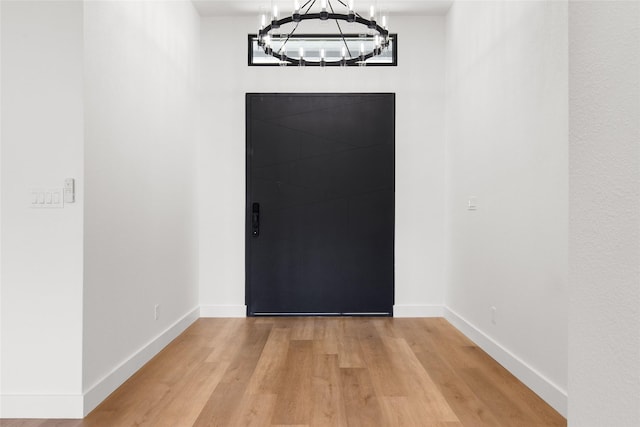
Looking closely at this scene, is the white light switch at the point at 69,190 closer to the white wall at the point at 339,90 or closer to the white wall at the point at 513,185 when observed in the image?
the white wall at the point at 339,90

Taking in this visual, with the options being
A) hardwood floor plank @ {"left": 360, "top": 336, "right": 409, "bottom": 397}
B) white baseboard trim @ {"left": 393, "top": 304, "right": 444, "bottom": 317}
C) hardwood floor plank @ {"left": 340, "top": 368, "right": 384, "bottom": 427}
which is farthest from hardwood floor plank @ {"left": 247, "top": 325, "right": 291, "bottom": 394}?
white baseboard trim @ {"left": 393, "top": 304, "right": 444, "bottom": 317}

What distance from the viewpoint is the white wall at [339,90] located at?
492 cm

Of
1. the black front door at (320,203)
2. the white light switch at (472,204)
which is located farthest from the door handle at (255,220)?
the white light switch at (472,204)

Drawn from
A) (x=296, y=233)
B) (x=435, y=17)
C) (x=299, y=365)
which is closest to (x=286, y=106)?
(x=296, y=233)

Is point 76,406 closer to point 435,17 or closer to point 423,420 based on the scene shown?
point 423,420

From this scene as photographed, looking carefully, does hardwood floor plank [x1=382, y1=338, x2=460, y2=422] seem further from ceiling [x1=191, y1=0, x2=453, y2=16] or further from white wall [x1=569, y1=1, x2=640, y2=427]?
ceiling [x1=191, y1=0, x2=453, y2=16]

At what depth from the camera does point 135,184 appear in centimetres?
316

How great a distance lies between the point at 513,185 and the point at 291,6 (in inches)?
118

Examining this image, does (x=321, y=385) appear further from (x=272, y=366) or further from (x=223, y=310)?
(x=223, y=310)

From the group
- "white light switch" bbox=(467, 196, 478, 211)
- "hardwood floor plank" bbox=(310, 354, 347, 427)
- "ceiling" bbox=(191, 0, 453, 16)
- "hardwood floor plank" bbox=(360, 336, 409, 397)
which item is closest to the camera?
"hardwood floor plank" bbox=(310, 354, 347, 427)

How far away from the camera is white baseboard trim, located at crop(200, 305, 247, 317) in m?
4.88

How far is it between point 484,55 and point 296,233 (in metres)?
2.51

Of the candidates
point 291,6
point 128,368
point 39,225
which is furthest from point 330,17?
point 128,368

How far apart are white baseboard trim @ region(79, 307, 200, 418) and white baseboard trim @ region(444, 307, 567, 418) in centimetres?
257
